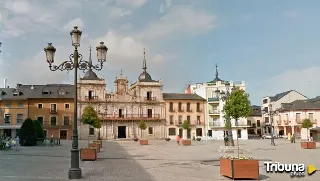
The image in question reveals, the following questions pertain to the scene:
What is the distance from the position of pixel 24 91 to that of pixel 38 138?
98.8ft

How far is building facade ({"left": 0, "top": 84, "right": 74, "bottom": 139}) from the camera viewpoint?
60.3 metres

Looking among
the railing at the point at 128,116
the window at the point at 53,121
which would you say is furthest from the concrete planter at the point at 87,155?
the railing at the point at 128,116

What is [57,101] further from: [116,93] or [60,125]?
[116,93]

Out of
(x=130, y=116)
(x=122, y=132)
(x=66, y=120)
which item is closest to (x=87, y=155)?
(x=66, y=120)

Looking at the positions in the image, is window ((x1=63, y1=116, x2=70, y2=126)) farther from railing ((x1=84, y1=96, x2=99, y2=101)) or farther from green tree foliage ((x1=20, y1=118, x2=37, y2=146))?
green tree foliage ((x1=20, y1=118, x2=37, y2=146))

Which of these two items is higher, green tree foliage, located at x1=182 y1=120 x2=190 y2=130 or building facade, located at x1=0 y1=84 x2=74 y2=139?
building facade, located at x1=0 y1=84 x2=74 y2=139

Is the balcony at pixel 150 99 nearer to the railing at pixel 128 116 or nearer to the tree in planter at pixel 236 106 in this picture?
the railing at pixel 128 116

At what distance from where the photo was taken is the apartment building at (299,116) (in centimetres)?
7000

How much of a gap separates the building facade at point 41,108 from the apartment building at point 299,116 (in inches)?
1753

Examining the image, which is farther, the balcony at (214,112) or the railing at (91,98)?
the balcony at (214,112)

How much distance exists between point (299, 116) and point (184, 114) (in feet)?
77.6

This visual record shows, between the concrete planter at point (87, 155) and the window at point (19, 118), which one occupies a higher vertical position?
the window at point (19, 118)

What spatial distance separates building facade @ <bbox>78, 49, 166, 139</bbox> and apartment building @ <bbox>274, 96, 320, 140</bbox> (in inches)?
1058

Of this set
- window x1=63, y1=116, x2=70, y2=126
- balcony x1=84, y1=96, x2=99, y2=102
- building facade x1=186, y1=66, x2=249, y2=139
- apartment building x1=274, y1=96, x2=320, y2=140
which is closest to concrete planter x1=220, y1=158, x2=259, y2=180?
window x1=63, y1=116, x2=70, y2=126
